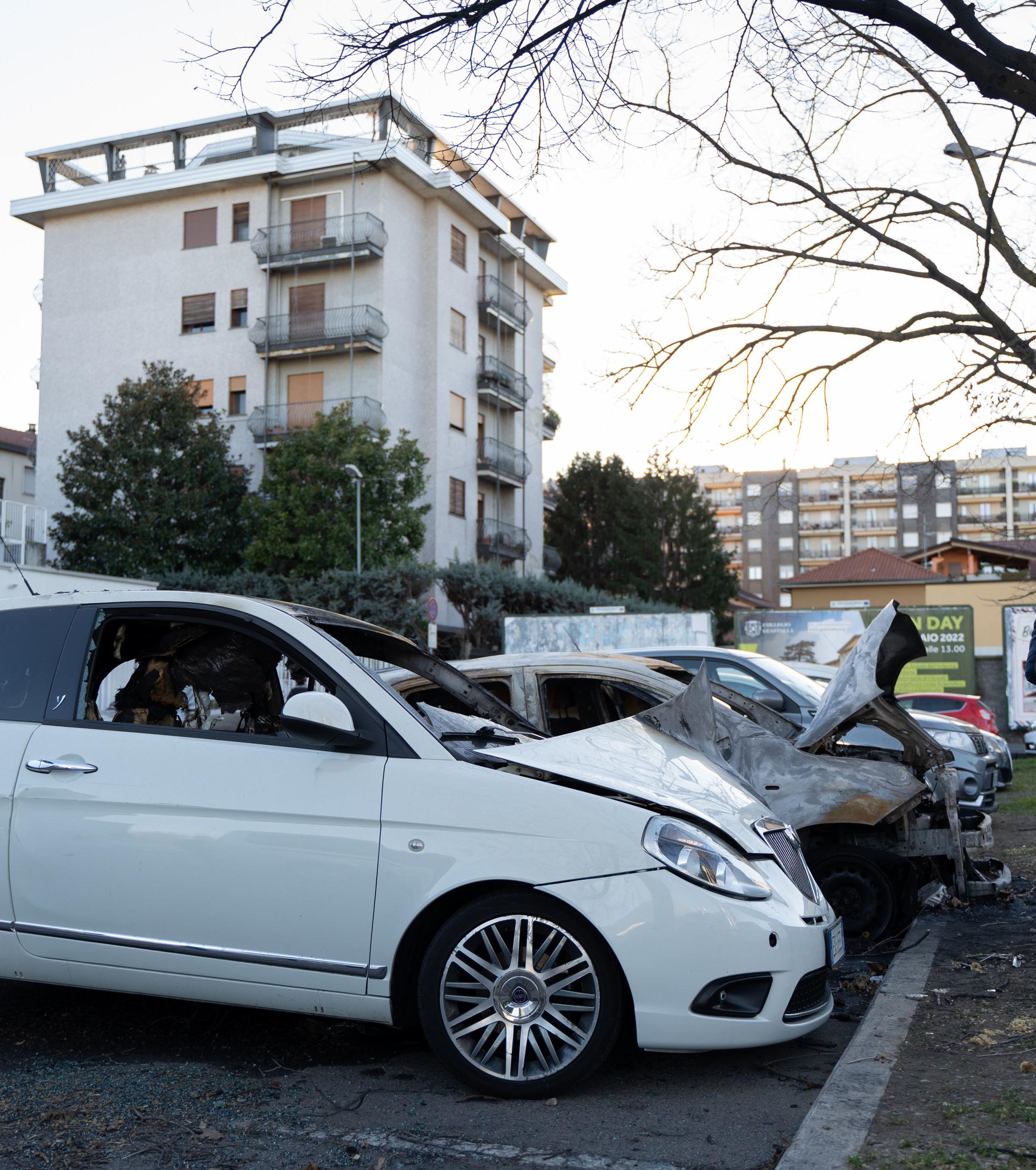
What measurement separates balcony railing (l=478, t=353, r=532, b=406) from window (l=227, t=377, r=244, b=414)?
A: 31.1ft

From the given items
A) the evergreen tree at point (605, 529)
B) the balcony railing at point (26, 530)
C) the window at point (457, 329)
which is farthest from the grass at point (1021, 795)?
the evergreen tree at point (605, 529)

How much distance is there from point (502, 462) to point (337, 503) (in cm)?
1148

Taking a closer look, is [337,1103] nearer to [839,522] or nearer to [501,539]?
[501,539]

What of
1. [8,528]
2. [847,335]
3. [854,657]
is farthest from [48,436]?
[854,657]

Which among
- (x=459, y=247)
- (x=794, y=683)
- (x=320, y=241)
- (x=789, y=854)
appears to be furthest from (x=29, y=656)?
(x=459, y=247)

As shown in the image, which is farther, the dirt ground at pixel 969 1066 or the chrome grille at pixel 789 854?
the chrome grille at pixel 789 854

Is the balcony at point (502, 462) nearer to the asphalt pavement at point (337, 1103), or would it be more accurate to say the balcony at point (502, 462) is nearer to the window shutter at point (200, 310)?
the window shutter at point (200, 310)

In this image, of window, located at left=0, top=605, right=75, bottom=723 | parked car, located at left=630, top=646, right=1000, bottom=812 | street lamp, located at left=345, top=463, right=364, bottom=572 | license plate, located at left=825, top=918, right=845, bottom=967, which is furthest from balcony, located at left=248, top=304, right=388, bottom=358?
license plate, located at left=825, top=918, right=845, bottom=967

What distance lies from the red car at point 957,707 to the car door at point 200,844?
51.7 feet

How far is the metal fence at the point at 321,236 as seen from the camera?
4159 centimetres

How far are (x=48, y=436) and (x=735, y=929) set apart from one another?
47470 millimetres

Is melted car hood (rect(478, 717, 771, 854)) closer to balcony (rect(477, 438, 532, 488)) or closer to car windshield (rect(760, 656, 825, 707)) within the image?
car windshield (rect(760, 656, 825, 707))

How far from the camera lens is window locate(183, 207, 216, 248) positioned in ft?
144

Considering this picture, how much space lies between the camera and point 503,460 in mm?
48906
